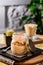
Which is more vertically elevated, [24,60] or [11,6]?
[11,6]

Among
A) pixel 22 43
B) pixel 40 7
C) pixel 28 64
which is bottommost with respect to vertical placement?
pixel 28 64

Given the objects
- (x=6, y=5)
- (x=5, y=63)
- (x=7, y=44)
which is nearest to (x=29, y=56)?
(x=5, y=63)

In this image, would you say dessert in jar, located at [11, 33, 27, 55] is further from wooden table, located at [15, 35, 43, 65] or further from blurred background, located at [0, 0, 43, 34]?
blurred background, located at [0, 0, 43, 34]

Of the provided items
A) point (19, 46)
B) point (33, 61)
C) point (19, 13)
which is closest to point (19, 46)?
point (19, 46)

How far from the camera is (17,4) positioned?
3232 mm

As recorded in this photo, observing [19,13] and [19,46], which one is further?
[19,13]

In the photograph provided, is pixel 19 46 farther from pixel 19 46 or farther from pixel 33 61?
pixel 33 61

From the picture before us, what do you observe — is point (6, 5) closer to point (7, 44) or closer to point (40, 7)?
point (40, 7)

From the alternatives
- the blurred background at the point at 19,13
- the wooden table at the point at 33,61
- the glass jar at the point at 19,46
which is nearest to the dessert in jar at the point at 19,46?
the glass jar at the point at 19,46

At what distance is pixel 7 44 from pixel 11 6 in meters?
1.21

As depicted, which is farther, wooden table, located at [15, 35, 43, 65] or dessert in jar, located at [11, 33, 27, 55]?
dessert in jar, located at [11, 33, 27, 55]

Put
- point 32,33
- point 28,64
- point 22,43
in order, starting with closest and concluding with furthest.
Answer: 1. point 28,64
2. point 22,43
3. point 32,33

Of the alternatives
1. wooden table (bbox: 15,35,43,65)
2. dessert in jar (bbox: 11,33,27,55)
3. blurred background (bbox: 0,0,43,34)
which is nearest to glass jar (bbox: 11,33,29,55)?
dessert in jar (bbox: 11,33,27,55)

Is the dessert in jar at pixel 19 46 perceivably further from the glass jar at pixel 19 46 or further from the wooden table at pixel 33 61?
the wooden table at pixel 33 61
